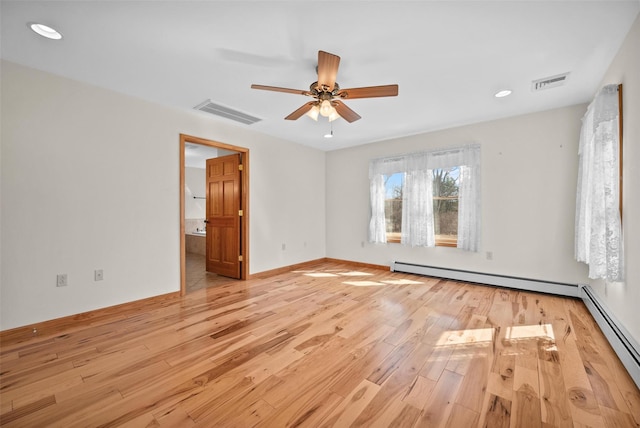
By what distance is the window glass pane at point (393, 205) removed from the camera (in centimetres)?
505

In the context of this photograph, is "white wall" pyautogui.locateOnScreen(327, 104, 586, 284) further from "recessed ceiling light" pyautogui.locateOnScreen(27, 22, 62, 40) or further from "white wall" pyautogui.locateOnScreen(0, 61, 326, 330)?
"recessed ceiling light" pyautogui.locateOnScreen(27, 22, 62, 40)

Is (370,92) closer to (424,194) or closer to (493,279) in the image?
(424,194)

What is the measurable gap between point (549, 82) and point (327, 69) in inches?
98.4

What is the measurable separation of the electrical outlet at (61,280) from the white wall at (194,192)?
5372mm

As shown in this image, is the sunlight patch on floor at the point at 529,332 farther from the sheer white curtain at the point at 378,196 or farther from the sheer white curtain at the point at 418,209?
the sheer white curtain at the point at 378,196

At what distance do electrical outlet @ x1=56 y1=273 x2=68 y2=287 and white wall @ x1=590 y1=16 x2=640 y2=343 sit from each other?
4.89 metres

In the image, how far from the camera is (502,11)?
71.0 inches

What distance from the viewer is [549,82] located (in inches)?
109

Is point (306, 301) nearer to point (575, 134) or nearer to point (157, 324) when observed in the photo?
point (157, 324)

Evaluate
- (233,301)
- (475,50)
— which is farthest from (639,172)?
(233,301)

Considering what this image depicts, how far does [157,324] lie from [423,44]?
3578mm

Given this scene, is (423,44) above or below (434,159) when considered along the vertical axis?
above

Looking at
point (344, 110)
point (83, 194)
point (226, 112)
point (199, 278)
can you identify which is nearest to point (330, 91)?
point (344, 110)

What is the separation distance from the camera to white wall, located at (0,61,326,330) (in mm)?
2387
